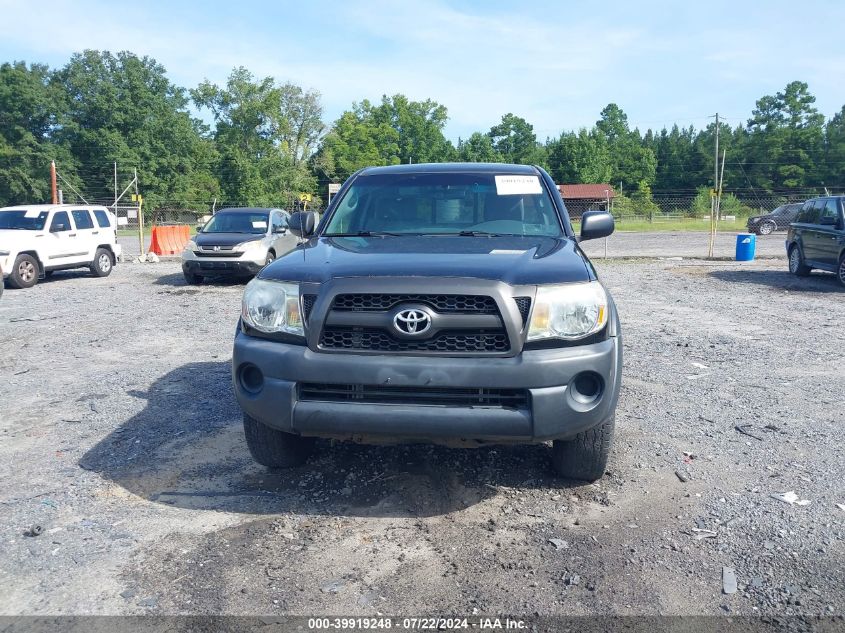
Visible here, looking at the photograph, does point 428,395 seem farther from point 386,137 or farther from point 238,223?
point 386,137

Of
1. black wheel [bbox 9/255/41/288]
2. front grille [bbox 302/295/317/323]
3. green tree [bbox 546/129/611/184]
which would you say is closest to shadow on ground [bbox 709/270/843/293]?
front grille [bbox 302/295/317/323]

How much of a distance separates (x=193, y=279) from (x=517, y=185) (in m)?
11.8

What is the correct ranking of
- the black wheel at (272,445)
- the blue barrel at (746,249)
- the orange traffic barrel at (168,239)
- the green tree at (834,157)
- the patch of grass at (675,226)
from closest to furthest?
1. the black wheel at (272,445)
2. the blue barrel at (746,249)
3. the orange traffic barrel at (168,239)
4. the patch of grass at (675,226)
5. the green tree at (834,157)

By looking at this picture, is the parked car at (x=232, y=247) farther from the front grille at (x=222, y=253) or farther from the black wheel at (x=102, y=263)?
the black wheel at (x=102, y=263)

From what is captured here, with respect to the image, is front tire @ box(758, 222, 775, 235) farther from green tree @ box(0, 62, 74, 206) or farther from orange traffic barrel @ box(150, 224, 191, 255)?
green tree @ box(0, 62, 74, 206)

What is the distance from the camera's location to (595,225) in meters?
4.90

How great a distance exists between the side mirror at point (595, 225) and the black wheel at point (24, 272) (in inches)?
523

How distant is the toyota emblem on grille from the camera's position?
3.30 m

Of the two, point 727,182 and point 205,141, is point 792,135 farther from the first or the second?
point 205,141

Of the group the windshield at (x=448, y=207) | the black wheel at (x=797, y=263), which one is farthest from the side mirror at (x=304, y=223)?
the black wheel at (x=797, y=263)

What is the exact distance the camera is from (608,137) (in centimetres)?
10519

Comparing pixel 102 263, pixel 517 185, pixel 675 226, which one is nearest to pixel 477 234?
pixel 517 185

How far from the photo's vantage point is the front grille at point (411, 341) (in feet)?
10.9

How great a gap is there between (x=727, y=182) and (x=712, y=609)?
89013mm
